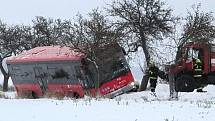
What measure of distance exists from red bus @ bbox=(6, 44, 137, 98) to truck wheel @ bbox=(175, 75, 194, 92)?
2.41 m

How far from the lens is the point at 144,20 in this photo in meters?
34.9

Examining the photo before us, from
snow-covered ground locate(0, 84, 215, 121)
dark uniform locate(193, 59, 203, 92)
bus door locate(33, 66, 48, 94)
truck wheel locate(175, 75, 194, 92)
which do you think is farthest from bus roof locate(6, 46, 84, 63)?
snow-covered ground locate(0, 84, 215, 121)

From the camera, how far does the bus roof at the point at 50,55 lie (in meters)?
29.3

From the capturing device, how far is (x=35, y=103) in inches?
566

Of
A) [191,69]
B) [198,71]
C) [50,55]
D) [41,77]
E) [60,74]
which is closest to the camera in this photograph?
[198,71]

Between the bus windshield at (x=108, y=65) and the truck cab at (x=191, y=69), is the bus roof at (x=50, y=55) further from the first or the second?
the truck cab at (x=191, y=69)

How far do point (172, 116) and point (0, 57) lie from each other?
4072 cm

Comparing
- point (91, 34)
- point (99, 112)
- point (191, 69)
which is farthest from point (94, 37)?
point (99, 112)

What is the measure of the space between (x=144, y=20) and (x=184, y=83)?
24.7 feet

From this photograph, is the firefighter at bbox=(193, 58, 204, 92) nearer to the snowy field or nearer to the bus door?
the bus door

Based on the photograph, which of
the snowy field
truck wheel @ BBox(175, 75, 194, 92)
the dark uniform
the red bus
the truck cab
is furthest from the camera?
truck wheel @ BBox(175, 75, 194, 92)

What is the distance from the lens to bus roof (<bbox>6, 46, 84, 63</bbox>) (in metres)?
29.3

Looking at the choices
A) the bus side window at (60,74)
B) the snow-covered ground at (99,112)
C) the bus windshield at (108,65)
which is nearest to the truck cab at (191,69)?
the bus windshield at (108,65)

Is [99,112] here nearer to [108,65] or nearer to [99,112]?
[99,112]
